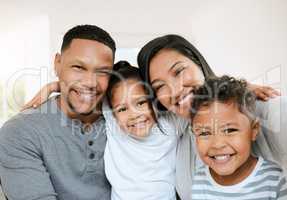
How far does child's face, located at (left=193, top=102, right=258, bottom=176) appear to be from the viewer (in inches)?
33.8

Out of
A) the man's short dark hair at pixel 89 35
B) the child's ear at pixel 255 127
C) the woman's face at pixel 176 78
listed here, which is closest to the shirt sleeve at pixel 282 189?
the child's ear at pixel 255 127

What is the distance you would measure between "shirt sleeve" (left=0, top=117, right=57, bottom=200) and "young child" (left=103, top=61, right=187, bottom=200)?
19 cm

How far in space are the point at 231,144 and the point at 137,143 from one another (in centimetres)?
33

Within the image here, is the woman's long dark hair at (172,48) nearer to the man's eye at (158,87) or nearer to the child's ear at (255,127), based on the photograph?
the man's eye at (158,87)

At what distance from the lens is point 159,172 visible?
3.44 feet

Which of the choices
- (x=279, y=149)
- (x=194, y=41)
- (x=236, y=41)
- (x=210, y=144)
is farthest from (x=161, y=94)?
(x=236, y=41)

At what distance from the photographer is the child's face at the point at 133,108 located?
1077mm

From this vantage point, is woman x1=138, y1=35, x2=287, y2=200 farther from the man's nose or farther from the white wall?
the white wall

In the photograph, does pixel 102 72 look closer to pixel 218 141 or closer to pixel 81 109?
pixel 81 109

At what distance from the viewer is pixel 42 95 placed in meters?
1.11

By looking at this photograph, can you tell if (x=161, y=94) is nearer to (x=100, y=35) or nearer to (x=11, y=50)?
(x=100, y=35)

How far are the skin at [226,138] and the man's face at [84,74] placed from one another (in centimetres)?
35

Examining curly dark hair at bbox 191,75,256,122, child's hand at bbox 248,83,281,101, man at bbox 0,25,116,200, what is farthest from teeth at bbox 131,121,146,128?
child's hand at bbox 248,83,281,101

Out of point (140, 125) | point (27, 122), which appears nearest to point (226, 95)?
point (140, 125)
